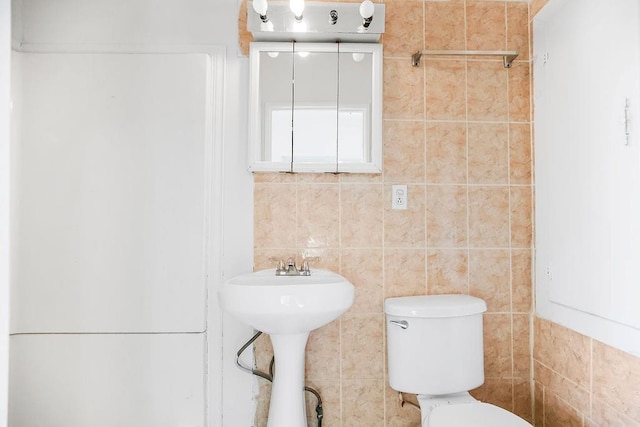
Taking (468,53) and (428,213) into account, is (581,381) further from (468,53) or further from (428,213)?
(468,53)

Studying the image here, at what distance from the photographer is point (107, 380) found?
60.5 inches

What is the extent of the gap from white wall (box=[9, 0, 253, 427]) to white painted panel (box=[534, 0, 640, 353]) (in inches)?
47.9

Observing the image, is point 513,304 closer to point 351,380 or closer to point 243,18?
point 351,380

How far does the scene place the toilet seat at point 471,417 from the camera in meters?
1.19

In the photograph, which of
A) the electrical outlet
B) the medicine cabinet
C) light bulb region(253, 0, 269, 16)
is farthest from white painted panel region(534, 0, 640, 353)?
light bulb region(253, 0, 269, 16)

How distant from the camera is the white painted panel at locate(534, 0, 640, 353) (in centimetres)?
115

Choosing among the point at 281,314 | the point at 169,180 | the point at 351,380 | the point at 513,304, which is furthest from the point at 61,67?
the point at 513,304

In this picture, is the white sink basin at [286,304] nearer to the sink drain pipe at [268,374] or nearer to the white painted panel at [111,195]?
the sink drain pipe at [268,374]

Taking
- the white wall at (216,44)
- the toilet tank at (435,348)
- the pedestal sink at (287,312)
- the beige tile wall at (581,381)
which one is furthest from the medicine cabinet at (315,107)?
the beige tile wall at (581,381)

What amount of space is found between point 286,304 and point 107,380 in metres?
0.91

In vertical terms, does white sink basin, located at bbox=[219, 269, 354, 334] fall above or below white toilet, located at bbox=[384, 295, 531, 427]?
above

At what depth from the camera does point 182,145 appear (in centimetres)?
158

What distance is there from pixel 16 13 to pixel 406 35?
1.62 m

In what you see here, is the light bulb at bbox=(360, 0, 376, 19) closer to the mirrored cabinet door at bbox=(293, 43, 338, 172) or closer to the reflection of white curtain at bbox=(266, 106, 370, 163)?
the mirrored cabinet door at bbox=(293, 43, 338, 172)
